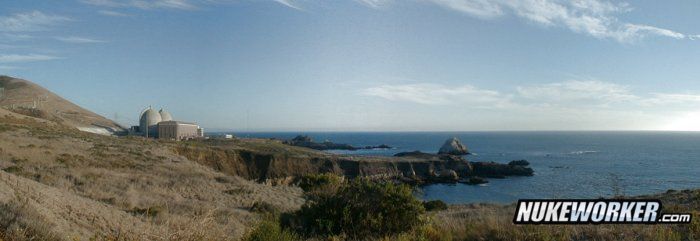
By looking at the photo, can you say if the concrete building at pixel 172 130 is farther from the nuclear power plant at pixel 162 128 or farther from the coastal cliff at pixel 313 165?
the coastal cliff at pixel 313 165

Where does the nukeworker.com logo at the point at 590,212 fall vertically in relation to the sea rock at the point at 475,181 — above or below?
above

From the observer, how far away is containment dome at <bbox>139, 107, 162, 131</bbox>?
88025mm

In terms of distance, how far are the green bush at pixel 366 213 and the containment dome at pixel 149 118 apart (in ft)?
274

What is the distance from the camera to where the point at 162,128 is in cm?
7856

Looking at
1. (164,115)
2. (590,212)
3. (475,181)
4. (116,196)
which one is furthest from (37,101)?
(590,212)

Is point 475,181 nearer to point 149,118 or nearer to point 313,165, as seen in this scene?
point 313,165

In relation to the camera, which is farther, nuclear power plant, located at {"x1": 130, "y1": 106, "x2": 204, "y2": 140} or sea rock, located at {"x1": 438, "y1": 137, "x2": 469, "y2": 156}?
sea rock, located at {"x1": 438, "y1": 137, "x2": 469, "y2": 156}

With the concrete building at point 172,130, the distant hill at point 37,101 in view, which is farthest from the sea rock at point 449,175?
the distant hill at point 37,101

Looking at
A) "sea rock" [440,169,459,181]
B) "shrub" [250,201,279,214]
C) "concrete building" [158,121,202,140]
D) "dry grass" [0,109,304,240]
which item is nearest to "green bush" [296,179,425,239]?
"dry grass" [0,109,304,240]

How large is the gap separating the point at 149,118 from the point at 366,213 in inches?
3471

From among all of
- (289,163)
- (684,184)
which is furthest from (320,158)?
(684,184)

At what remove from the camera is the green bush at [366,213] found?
10.8 metres

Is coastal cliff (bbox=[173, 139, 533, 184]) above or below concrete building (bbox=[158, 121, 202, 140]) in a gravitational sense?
below

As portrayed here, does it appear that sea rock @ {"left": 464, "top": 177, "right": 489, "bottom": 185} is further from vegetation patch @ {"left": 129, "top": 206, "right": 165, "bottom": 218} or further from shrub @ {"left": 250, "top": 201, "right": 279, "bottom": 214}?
vegetation patch @ {"left": 129, "top": 206, "right": 165, "bottom": 218}
